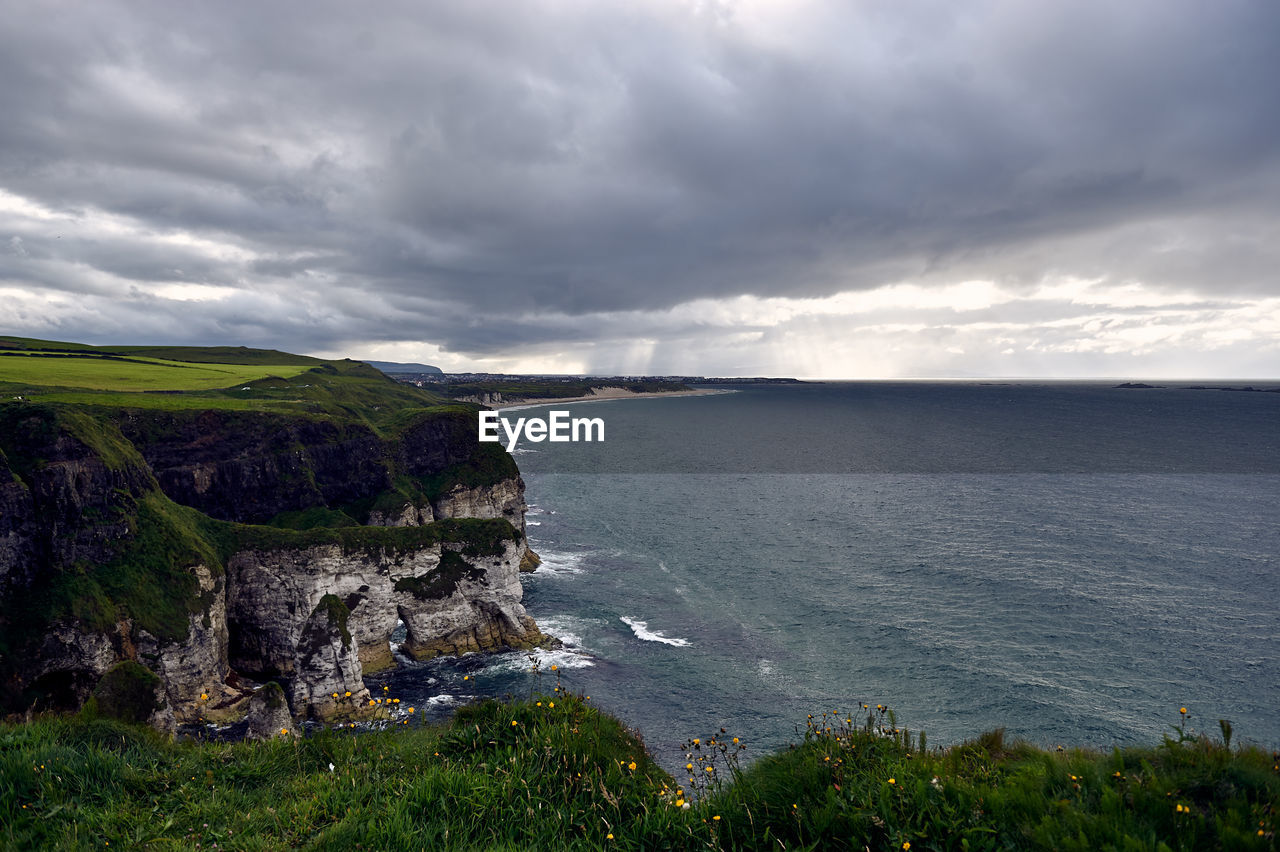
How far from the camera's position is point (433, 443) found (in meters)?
69.6

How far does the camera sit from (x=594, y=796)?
9477mm

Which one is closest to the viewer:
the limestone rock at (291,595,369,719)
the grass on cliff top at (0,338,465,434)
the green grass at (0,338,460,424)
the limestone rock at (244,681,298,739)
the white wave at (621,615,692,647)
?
the limestone rock at (244,681,298,739)

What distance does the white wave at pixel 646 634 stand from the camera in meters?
46.6

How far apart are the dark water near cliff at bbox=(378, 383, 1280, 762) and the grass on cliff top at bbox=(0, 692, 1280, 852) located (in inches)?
943

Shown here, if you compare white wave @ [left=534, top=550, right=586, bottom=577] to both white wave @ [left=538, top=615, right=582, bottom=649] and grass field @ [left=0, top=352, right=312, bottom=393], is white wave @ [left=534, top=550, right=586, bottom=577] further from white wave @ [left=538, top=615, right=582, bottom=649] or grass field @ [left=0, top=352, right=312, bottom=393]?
grass field @ [left=0, top=352, right=312, bottom=393]

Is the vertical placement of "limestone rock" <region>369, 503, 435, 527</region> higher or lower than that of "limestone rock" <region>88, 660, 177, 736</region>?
higher

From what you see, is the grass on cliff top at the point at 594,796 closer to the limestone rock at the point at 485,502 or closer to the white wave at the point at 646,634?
the white wave at the point at 646,634

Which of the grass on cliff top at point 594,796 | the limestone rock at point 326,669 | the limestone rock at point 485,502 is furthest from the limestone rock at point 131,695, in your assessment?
the limestone rock at point 485,502

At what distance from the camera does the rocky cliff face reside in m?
32.0

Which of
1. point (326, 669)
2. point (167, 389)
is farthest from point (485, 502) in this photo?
point (167, 389)

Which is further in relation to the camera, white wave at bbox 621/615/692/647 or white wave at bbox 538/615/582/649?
white wave at bbox 538/615/582/649

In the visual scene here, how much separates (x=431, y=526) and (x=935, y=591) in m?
46.0

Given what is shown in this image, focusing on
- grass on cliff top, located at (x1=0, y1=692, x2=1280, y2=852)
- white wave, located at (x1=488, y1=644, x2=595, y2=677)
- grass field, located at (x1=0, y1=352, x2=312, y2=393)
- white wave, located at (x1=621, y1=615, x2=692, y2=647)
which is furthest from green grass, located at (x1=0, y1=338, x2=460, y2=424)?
grass on cliff top, located at (x1=0, y1=692, x2=1280, y2=852)

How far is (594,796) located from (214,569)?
40.2 meters
